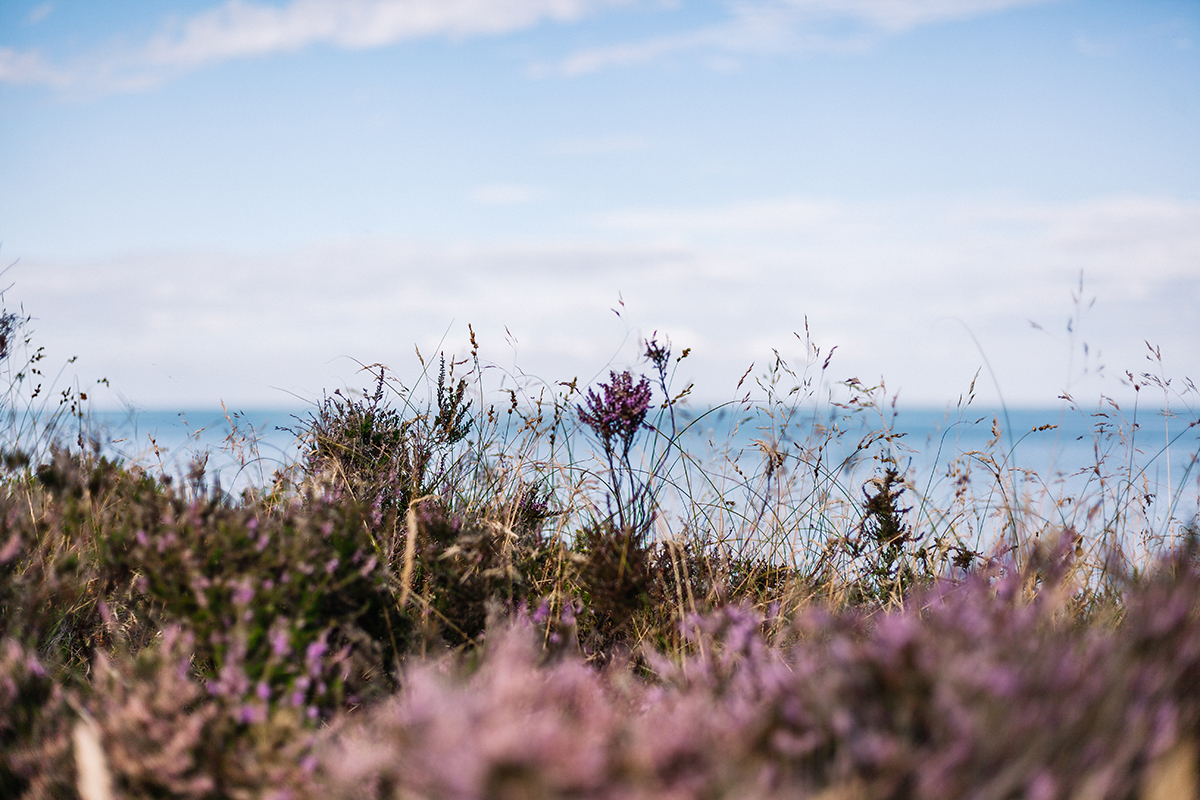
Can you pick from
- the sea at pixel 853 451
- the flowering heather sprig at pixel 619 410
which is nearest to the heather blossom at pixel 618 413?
the flowering heather sprig at pixel 619 410

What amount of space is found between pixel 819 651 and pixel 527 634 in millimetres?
902

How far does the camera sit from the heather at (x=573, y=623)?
4.28 ft

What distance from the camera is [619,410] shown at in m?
2.85

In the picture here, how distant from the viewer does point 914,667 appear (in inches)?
52.6

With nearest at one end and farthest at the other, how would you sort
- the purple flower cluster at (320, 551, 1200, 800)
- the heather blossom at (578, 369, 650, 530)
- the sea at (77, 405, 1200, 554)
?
the purple flower cluster at (320, 551, 1200, 800)
the heather blossom at (578, 369, 650, 530)
the sea at (77, 405, 1200, 554)

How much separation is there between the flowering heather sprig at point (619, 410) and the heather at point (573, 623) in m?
0.01

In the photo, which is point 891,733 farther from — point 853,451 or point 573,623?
point 853,451

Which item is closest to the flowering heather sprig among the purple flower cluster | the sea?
the sea

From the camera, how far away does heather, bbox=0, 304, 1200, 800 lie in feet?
4.28

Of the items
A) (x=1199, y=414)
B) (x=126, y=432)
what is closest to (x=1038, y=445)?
(x=1199, y=414)

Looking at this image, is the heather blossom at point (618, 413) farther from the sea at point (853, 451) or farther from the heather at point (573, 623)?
the sea at point (853, 451)

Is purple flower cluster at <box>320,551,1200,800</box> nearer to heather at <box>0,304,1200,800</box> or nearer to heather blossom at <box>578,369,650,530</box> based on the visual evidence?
heather at <box>0,304,1200,800</box>

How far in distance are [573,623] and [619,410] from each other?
31.2 inches

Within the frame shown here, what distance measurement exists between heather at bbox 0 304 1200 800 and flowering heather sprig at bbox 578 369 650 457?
0.03 ft
